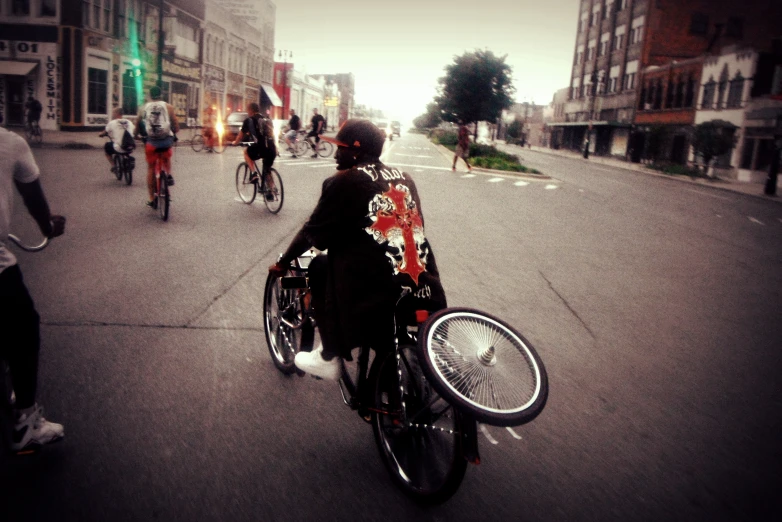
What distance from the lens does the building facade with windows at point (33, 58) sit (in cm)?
3053

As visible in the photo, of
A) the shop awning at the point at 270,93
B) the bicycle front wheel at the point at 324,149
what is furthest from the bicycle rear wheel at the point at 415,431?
the shop awning at the point at 270,93

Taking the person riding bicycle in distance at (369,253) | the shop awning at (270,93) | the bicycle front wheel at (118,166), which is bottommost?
the bicycle front wheel at (118,166)

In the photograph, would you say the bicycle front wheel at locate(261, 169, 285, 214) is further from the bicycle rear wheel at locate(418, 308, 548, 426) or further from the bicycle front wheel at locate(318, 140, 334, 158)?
the bicycle front wheel at locate(318, 140, 334, 158)

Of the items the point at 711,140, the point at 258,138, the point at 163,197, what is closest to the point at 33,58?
the point at 258,138

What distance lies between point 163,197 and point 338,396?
6573 millimetres

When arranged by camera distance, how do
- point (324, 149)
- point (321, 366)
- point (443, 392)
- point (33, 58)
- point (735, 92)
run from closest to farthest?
point (443, 392)
point (321, 366)
point (324, 149)
point (33, 58)
point (735, 92)

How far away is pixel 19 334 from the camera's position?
2.82m

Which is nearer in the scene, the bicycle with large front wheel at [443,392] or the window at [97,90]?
the bicycle with large front wheel at [443,392]

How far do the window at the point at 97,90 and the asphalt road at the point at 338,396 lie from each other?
2638 centimetres

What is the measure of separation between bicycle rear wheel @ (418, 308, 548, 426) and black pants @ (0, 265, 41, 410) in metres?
1.81

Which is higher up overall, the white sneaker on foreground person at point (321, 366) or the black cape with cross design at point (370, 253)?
the black cape with cross design at point (370, 253)

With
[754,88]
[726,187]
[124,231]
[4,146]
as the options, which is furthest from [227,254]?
[754,88]

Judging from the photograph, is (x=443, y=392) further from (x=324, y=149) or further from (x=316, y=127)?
(x=324, y=149)

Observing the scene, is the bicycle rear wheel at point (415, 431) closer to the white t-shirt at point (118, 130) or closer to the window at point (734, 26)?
→ the white t-shirt at point (118, 130)
